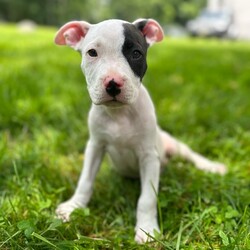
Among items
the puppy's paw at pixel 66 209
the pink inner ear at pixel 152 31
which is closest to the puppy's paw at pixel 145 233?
the puppy's paw at pixel 66 209

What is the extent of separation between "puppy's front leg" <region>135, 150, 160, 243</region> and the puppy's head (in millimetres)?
564

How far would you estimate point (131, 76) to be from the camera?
1.95 metres

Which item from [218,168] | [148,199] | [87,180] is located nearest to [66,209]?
[87,180]

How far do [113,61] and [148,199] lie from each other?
88cm

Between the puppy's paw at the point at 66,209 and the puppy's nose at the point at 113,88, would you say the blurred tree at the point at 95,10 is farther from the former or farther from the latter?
the puppy's nose at the point at 113,88

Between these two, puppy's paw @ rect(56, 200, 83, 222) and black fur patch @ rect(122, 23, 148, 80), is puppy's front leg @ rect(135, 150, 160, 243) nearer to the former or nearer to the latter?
puppy's paw @ rect(56, 200, 83, 222)

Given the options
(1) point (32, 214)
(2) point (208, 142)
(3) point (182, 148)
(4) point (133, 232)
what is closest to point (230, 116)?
(2) point (208, 142)

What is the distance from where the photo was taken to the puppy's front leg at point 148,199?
7.25ft


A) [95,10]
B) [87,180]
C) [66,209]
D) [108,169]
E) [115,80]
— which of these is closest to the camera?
[115,80]

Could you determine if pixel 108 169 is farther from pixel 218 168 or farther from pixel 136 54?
pixel 136 54

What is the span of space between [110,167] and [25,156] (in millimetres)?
672

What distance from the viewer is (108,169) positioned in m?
3.01

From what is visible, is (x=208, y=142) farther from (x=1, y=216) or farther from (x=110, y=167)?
(x=1, y=216)

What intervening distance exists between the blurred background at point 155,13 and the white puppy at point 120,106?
18.7 metres
